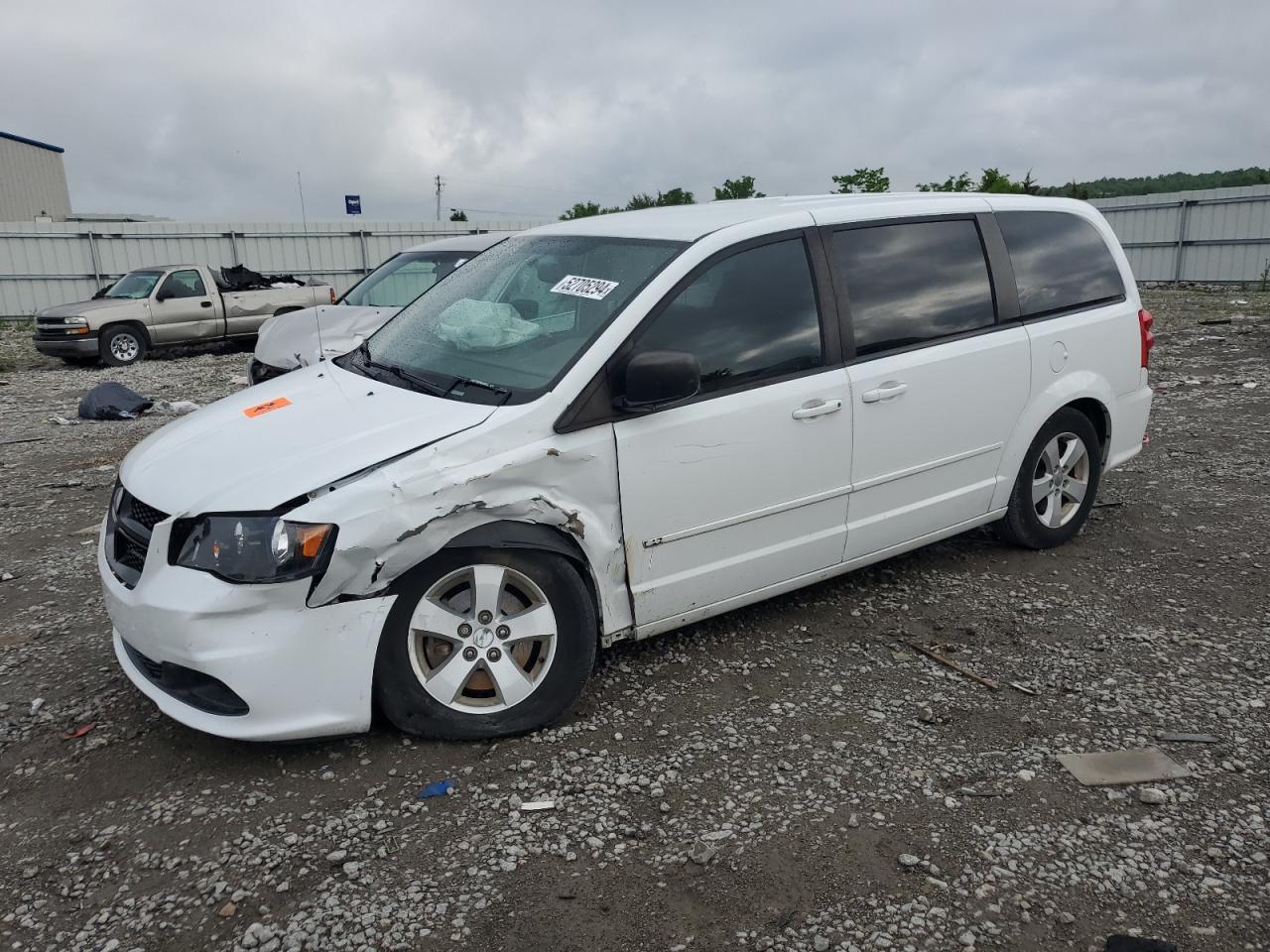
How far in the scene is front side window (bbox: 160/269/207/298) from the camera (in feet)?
52.9

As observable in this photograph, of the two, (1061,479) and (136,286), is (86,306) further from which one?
(1061,479)

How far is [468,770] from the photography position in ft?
10.7

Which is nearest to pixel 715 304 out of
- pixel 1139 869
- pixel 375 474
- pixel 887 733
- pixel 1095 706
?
pixel 375 474

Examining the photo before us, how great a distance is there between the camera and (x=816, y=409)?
3914 mm

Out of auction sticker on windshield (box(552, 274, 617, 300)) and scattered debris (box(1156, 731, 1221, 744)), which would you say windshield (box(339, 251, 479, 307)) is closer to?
auction sticker on windshield (box(552, 274, 617, 300))

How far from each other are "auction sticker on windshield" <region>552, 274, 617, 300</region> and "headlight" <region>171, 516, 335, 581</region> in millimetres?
1384

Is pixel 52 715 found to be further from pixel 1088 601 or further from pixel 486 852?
pixel 1088 601

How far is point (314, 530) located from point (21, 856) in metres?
1.28

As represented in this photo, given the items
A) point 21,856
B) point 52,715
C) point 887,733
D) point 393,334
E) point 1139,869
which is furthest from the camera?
point 393,334

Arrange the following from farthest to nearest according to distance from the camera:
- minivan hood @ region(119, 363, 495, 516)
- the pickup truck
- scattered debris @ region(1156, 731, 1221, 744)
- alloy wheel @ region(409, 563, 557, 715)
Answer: the pickup truck, scattered debris @ region(1156, 731, 1221, 744), alloy wheel @ region(409, 563, 557, 715), minivan hood @ region(119, 363, 495, 516)

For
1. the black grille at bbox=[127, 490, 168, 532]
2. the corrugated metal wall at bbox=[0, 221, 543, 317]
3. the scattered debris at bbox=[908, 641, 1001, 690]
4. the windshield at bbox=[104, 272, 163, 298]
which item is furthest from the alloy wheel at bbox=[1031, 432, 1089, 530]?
the corrugated metal wall at bbox=[0, 221, 543, 317]

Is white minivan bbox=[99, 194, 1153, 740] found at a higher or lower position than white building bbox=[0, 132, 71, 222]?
lower

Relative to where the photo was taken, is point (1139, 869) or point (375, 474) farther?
point (375, 474)

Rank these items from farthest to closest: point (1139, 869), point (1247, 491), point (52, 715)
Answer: point (1247, 491) → point (52, 715) → point (1139, 869)
